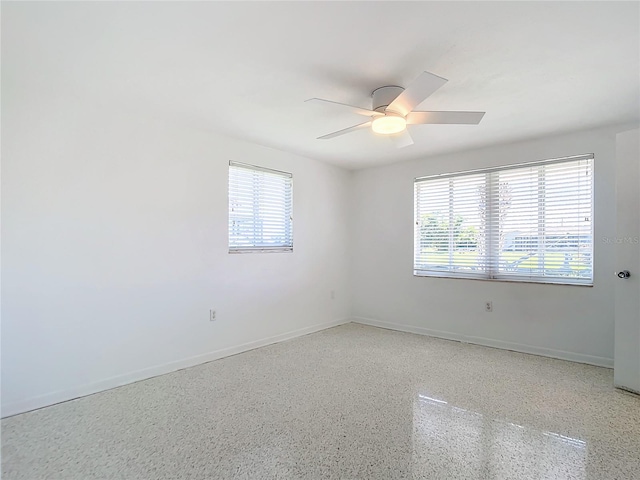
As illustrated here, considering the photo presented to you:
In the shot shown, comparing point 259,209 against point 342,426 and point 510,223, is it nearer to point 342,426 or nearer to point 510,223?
point 342,426

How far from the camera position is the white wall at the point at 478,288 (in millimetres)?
3312

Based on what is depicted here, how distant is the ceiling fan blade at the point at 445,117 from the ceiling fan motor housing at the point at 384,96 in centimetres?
18

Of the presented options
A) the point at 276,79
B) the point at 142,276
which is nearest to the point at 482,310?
the point at 276,79

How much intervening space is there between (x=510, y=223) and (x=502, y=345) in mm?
1365

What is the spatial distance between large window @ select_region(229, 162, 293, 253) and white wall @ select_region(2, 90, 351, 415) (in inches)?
4.5

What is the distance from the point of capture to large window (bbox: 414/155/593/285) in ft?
11.4

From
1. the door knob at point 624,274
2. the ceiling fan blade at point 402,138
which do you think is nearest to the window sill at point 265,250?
the ceiling fan blade at point 402,138

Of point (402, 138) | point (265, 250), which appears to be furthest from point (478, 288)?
point (265, 250)

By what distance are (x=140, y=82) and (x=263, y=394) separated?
244 cm

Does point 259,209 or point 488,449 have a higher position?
point 259,209

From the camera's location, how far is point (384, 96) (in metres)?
2.40

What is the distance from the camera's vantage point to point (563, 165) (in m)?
3.55

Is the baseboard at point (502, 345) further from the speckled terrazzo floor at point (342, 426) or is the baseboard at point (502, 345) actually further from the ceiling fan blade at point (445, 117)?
the ceiling fan blade at point (445, 117)

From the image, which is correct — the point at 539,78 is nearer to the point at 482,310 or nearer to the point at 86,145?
the point at 482,310
